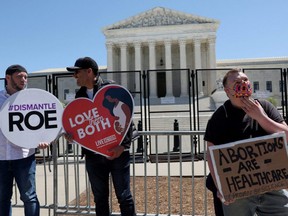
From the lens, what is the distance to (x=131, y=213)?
10.7ft

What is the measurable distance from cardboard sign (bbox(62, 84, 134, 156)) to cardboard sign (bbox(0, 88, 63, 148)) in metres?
0.48

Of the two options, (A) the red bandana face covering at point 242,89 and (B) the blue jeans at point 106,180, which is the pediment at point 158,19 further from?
(A) the red bandana face covering at point 242,89

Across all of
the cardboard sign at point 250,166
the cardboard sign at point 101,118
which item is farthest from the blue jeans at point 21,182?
the cardboard sign at point 250,166

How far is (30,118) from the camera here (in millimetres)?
3691

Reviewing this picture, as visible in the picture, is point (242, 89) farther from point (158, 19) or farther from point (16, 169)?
point (158, 19)

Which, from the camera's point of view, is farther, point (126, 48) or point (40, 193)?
point (126, 48)

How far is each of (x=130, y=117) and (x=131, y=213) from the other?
3.38 feet

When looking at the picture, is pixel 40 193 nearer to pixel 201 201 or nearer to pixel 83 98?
pixel 201 201

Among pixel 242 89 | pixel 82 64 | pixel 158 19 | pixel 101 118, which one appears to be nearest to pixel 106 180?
pixel 101 118

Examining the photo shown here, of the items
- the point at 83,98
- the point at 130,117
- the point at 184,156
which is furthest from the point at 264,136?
the point at 184,156

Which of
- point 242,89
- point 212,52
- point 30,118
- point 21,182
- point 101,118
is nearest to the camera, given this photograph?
point 242,89

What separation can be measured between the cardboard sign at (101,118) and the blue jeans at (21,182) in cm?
68

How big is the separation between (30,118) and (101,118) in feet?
3.25

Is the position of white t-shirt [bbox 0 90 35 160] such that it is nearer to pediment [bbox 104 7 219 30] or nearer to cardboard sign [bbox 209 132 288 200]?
cardboard sign [bbox 209 132 288 200]
